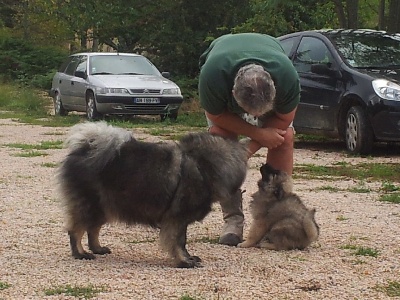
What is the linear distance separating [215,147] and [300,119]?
25.8 feet

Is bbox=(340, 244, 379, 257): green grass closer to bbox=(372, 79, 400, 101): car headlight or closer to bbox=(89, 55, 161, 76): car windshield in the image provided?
bbox=(372, 79, 400, 101): car headlight

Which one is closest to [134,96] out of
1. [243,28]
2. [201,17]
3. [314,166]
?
[243,28]

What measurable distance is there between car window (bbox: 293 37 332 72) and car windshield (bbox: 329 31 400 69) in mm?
215

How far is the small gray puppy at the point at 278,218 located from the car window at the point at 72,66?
1522 centimetres

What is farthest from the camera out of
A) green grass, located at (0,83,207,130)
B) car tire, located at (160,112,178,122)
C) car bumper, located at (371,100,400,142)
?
car tire, located at (160,112,178,122)

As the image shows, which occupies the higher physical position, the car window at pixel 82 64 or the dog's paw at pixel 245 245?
the car window at pixel 82 64

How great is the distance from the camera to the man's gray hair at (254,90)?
5.54 metres

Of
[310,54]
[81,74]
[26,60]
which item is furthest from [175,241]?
[26,60]

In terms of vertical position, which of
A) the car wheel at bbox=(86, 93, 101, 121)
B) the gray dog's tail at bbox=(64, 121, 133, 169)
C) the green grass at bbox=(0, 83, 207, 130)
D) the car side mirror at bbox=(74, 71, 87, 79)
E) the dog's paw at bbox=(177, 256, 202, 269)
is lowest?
the green grass at bbox=(0, 83, 207, 130)

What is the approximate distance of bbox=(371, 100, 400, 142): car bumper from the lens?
11.5 metres

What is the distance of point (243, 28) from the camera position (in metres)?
21.4

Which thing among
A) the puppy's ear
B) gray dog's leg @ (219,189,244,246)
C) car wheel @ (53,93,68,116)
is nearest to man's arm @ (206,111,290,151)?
the puppy's ear

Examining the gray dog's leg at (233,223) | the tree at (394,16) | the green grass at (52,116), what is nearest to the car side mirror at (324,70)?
the green grass at (52,116)

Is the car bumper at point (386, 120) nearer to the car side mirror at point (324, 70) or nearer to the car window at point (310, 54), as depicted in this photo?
the car side mirror at point (324, 70)
